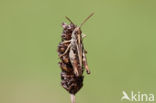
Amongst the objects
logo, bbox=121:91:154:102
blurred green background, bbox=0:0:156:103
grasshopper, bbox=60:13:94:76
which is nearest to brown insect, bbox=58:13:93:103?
grasshopper, bbox=60:13:94:76

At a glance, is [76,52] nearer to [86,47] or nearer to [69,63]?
[69,63]

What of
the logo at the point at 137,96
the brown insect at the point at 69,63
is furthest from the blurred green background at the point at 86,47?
the brown insect at the point at 69,63

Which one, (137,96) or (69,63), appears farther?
(137,96)

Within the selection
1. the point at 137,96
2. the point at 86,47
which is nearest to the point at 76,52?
the point at 137,96

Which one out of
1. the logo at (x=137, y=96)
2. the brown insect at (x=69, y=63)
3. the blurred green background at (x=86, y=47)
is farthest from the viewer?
the blurred green background at (x=86, y=47)

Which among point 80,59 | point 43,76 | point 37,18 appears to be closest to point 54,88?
point 43,76

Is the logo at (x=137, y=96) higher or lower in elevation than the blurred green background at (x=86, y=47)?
lower

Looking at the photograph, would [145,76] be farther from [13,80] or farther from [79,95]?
[13,80]

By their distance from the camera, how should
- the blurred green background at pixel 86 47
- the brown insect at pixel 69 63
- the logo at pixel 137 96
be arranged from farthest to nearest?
the blurred green background at pixel 86 47 → the logo at pixel 137 96 → the brown insect at pixel 69 63

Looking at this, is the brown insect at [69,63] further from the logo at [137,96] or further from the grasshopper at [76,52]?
the logo at [137,96]

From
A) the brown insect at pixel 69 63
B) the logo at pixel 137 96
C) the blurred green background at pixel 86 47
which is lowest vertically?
the logo at pixel 137 96
